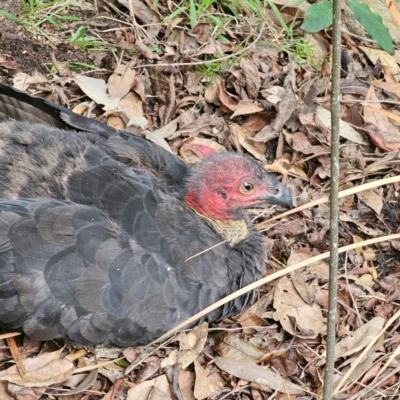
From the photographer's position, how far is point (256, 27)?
5.30 meters

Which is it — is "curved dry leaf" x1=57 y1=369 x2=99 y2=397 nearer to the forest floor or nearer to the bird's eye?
the forest floor

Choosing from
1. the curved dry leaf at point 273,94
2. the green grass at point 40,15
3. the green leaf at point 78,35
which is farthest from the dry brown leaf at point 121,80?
the curved dry leaf at point 273,94

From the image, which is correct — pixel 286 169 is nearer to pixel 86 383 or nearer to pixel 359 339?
pixel 359 339

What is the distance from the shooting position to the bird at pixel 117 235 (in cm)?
328

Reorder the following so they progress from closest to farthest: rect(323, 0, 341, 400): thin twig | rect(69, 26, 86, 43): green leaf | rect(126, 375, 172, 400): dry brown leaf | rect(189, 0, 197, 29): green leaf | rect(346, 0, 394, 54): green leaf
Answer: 1. rect(323, 0, 341, 400): thin twig
2. rect(346, 0, 394, 54): green leaf
3. rect(126, 375, 172, 400): dry brown leaf
4. rect(69, 26, 86, 43): green leaf
5. rect(189, 0, 197, 29): green leaf

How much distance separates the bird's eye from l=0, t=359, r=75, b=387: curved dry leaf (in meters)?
1.30

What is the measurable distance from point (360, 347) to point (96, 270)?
1.55 m

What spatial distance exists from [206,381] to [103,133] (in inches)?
60.4

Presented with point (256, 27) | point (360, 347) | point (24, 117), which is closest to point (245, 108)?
point (256, 27)

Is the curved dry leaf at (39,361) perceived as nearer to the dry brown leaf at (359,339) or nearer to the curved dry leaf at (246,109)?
the dry brown leaf at (359,339)

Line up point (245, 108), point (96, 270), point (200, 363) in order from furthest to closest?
point (245, 108), point (200, 363), point (96, 270)

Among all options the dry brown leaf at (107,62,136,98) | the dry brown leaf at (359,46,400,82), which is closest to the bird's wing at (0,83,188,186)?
the dry brown leaf at (107,62,136,98)

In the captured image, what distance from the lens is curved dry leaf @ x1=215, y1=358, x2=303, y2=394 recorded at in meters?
3.62

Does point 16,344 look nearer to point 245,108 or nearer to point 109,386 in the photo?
point 109,386
